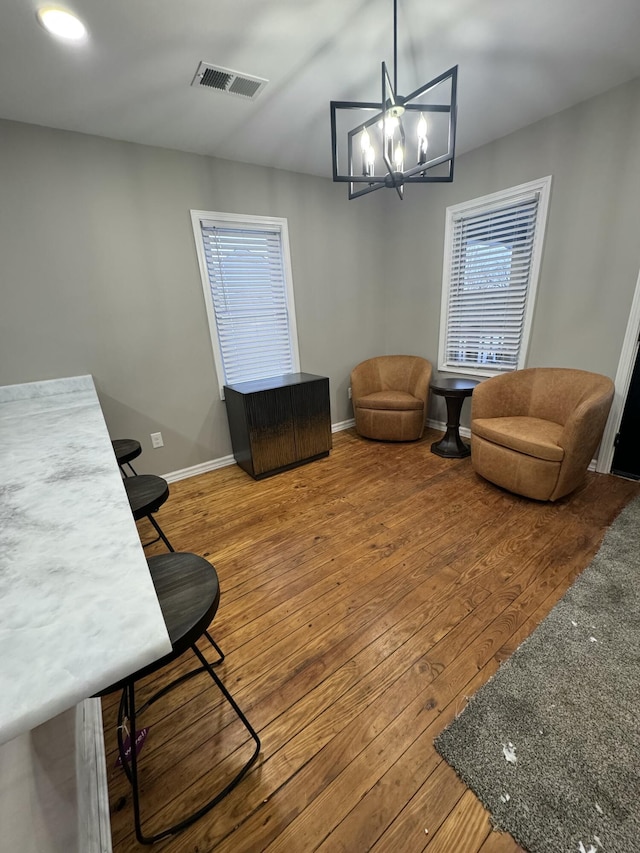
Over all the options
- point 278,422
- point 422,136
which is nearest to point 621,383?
point 422,136

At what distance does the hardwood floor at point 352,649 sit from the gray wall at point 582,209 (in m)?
1.15

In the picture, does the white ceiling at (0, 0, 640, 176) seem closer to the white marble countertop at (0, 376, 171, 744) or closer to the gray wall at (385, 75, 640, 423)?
the gray wall at (385, 75, 640, 423)

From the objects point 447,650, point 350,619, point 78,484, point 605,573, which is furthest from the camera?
point 605,573

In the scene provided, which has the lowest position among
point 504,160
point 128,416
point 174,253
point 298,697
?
point 298,697

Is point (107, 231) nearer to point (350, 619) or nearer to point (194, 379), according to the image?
point (194, 379)

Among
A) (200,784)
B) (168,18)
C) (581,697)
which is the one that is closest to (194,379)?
(168,18)

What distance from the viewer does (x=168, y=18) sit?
1.46 m

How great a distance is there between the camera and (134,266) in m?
2.56

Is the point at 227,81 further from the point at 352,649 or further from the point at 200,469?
the point at 352,649

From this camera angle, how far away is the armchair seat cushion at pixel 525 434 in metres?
Result: 2.18

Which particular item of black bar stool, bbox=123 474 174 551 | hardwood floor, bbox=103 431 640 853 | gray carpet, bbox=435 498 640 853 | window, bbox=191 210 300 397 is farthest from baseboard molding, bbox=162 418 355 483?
gray carpet, bbox=435 498 640 853

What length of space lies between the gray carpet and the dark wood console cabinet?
2133mm

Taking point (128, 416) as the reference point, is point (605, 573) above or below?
below

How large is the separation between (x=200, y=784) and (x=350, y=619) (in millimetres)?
772
